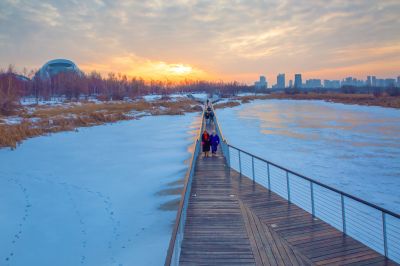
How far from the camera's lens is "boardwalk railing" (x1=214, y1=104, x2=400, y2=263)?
19.1 feet

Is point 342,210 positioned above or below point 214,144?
below

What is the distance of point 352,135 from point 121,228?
1974 centimetres

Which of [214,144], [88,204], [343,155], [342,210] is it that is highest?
[214,144]

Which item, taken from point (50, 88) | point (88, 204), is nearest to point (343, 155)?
point (88, 204)

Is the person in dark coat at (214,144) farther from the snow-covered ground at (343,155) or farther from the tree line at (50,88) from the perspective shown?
the tree line at (50,88)

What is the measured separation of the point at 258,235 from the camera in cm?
559

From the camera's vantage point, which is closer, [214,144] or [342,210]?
[342,210]

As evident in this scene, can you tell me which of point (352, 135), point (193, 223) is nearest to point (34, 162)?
point (193, 223)

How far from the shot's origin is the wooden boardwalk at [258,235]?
15.7ft

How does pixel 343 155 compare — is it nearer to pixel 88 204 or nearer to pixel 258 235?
pixel 258 235

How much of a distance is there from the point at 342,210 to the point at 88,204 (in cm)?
694

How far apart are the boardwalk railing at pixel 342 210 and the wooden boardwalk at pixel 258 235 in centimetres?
39

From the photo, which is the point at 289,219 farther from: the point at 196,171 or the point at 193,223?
the point at 196,171

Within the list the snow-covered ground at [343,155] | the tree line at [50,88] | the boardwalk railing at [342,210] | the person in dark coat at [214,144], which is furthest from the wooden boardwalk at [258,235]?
the tree line at [50,88]
